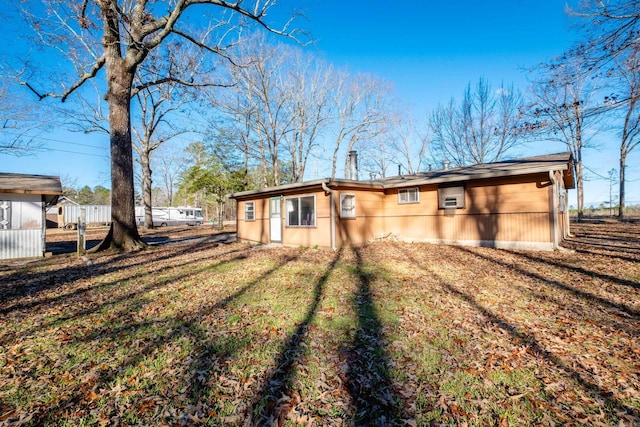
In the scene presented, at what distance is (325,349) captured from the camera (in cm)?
342

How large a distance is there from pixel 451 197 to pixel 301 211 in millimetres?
5844

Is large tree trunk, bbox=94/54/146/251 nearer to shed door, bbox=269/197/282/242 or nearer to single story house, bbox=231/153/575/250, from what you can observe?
single story house, bbox=231/153/575/250

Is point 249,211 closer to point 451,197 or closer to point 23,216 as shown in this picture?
point 23,216

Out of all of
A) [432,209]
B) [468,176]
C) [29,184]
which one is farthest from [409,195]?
[29,184]

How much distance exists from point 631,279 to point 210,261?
994 centimetres

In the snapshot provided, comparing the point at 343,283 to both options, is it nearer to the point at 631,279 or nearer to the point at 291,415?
the point at 291,415

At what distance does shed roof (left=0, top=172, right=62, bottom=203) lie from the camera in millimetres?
9664

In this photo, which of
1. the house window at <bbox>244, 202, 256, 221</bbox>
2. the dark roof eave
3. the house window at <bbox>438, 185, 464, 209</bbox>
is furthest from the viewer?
the house window at <bbox>244, 202, 256, 221</bbox>

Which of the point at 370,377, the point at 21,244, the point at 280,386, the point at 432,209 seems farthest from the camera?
the point at 432,209

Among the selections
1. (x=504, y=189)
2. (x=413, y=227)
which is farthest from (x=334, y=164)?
(x=504, y=189)

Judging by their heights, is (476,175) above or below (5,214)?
above

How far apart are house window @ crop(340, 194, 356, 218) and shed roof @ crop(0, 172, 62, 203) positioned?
9917mm

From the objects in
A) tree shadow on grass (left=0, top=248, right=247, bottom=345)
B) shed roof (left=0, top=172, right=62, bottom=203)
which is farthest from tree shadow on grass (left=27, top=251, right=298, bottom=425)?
shed roof (left=0, top=172, right=62, bottom=203)

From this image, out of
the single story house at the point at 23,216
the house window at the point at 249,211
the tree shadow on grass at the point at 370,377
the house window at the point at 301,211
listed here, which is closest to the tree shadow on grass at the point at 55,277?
the single story house at the point at 23,216
